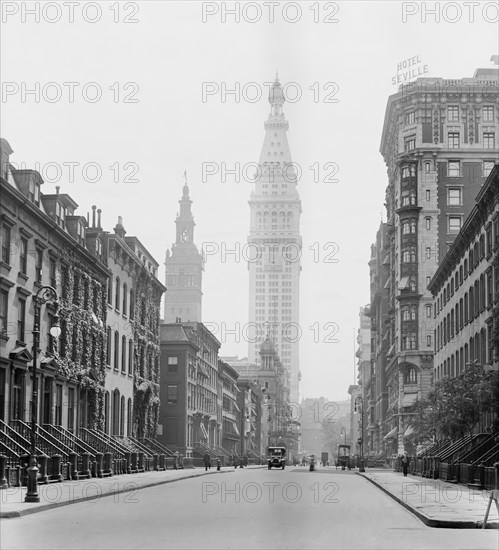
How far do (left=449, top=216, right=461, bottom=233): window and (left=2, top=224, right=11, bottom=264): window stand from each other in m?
70.9

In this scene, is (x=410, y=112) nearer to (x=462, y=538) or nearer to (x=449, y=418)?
(x=449, y=418)

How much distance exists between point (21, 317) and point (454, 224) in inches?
2764

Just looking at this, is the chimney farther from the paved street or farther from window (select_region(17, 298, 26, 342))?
the paved street

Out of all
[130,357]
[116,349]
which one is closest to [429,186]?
[130,357]

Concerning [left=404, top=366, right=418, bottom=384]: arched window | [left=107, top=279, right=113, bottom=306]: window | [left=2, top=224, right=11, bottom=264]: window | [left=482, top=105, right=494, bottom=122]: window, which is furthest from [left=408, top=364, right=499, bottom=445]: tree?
[left=482, top=105, right=494, bottom=122]: window

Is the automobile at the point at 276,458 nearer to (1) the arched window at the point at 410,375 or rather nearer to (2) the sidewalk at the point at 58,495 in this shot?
(1) the arched window at the point at 410,375

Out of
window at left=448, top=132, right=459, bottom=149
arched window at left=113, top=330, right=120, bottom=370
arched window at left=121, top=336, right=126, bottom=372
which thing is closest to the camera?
arched window at left=113, top=330, right=120, bottom=370

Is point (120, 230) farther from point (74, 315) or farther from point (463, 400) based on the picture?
point (463, 400)

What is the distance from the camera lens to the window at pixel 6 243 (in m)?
40.3

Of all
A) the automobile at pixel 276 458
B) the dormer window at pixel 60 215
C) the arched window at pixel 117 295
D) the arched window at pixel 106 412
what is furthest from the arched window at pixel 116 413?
the automobile at pixel 276 458

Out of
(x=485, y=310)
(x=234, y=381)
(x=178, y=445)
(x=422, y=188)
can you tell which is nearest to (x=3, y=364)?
(x=485, y=310)

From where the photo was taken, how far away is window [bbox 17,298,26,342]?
4206 centimetres

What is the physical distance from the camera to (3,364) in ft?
131

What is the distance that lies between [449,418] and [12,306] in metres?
23.2
